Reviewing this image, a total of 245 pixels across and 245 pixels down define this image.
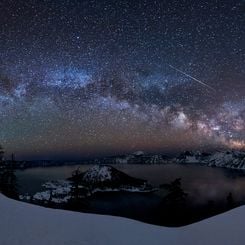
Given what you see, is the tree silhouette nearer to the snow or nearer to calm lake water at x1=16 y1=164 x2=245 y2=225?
calm lake water at x1=16 y1=164 x2=245 y2=225

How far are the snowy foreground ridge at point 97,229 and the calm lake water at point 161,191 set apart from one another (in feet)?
0.43

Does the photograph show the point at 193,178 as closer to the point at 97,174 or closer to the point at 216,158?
the point at 216,158

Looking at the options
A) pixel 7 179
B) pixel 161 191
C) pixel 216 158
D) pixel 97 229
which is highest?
pixel 216 158

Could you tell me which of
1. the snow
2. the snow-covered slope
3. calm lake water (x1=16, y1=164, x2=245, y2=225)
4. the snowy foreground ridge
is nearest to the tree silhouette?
the snowy foreground ridge

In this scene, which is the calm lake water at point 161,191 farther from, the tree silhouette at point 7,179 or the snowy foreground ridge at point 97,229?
the tree silhouette at point 7,179

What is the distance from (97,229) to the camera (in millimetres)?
4844

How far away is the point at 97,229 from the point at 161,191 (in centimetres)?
101

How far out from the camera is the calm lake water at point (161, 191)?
5.02 meters

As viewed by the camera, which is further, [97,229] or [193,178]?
[193,178]

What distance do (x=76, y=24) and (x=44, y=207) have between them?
2.61m

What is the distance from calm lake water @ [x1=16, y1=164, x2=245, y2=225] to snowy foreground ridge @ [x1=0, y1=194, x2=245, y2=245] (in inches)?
5.1

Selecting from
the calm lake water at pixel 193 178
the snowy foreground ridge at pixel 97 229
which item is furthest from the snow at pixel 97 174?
the snowy foreground ridge at pixel 97 229

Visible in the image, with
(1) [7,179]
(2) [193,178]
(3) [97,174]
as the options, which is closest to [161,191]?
(2) [193,178]

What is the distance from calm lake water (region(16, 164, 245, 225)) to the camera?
5.02 meters
